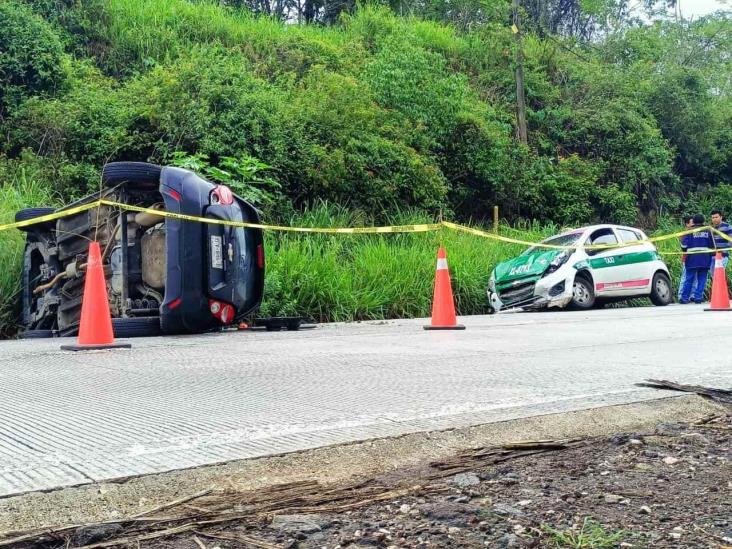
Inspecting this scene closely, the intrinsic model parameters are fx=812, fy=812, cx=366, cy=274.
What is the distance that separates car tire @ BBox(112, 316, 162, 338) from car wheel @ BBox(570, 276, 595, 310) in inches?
332

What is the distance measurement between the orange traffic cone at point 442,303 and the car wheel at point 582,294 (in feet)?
17.5

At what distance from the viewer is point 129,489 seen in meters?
2.64

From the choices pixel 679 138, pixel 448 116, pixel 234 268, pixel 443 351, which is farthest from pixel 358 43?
pixel 443 351

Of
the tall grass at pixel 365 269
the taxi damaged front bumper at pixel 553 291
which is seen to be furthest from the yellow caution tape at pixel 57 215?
the taxi damaged front bumper at pixel 553 291

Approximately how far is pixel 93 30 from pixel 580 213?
13.9m

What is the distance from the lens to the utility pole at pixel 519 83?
2366 cm

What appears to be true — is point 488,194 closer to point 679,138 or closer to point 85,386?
point 679,138

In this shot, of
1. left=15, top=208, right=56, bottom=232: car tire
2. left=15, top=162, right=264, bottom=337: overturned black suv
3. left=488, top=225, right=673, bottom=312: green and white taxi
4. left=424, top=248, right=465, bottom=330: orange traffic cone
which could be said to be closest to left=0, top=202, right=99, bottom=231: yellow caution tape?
left=15, top=162, right=264, bottom=337: overturned black suv

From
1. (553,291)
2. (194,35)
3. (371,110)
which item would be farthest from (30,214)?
(194,35)

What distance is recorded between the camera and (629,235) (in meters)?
16.1

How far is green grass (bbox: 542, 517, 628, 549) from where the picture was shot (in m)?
2.25

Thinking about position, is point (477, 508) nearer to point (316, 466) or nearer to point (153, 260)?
point (316, 466)

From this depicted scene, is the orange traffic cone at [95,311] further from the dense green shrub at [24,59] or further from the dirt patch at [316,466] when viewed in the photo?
the dense green shrub at [24,59]

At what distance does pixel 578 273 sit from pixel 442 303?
564cm
